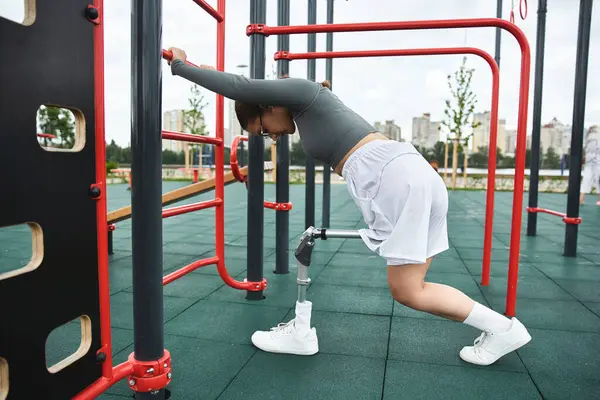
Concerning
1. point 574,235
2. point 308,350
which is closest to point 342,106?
point 308,350

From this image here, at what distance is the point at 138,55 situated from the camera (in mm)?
1186

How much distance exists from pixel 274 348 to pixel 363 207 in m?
0.67

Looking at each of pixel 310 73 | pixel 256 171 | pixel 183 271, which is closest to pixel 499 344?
pixel 183 271

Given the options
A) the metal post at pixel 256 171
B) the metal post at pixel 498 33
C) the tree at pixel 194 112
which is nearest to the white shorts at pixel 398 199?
the metal post at pixel 256 171

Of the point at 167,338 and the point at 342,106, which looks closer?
the point at 342,106

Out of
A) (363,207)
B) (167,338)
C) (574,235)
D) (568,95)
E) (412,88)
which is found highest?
(412,88)

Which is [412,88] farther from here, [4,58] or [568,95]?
[4,58]

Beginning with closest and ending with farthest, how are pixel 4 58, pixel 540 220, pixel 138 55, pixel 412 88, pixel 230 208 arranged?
pixel 4 58, pixel 138 55, pixel 540 220, pixel 230 208, pixel 412 88

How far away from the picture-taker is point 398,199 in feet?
4.60

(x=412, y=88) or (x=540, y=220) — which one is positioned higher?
(x=412, y=88)

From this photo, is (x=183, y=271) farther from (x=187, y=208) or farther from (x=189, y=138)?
(x=189, y=138)

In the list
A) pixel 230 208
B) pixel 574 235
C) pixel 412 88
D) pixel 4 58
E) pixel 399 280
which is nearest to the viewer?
pixel 4 58

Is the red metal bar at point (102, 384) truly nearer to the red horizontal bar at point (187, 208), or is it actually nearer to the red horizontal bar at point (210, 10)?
the red horizontal bar at point (187, 208)

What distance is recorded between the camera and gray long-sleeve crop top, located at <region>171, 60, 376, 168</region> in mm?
1346
